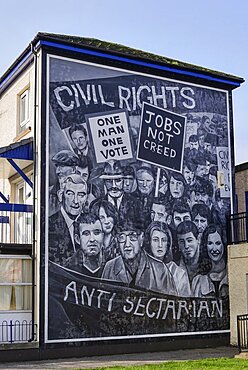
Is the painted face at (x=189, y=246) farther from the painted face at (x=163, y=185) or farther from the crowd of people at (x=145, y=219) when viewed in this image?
the painted face at (x=163, y=185)

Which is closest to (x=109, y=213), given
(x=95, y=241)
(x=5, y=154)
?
(x=95, y=241)

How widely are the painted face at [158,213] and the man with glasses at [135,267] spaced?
63cm

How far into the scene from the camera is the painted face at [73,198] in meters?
17.5

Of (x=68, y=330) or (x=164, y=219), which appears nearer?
(x=68, y=330)

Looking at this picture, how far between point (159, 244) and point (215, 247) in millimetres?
2015

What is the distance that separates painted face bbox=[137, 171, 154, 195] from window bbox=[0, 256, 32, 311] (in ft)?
12.9

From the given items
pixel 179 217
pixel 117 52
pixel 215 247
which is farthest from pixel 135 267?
pixel 117 52

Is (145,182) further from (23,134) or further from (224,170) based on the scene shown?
(23,134)

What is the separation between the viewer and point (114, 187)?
1831 centimetres

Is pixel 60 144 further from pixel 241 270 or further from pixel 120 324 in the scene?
pixel 241 270

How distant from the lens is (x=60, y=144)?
17.6 metres

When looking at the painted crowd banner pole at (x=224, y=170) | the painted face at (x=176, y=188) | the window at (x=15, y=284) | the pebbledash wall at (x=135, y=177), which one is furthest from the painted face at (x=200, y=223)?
the window at (x=15, y=284)

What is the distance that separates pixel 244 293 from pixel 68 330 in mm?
5221

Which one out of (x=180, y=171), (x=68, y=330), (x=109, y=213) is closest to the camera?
Answer: (x=68, y=330)
